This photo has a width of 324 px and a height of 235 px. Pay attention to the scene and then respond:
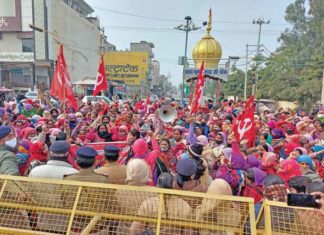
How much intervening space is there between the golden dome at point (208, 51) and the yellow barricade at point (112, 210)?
24920mm

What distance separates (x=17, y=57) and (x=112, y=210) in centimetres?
4030

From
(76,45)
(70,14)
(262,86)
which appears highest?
(70,14)

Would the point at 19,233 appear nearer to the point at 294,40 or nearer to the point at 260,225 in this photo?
the point at 260,225

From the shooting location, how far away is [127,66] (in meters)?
58.7

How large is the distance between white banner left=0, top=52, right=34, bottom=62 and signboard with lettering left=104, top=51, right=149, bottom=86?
20779 mm

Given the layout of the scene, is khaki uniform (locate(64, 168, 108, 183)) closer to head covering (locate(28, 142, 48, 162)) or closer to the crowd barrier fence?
the crowd barrier fence

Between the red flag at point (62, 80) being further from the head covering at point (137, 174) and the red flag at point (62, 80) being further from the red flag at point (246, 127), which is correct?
the head covering at point (137, 174)

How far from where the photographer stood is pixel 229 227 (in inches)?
93.7

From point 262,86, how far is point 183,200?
46.5 meters

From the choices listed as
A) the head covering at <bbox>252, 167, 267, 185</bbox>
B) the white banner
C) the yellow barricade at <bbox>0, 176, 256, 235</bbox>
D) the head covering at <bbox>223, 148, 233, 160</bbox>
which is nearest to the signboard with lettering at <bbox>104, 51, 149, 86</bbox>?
the white banner

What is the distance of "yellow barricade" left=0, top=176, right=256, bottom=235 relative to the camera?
7.72 ft

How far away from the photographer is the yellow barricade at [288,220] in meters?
2.23

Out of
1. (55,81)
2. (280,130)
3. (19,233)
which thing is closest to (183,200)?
(19,233)

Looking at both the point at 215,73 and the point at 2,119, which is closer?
the point at 2,119
